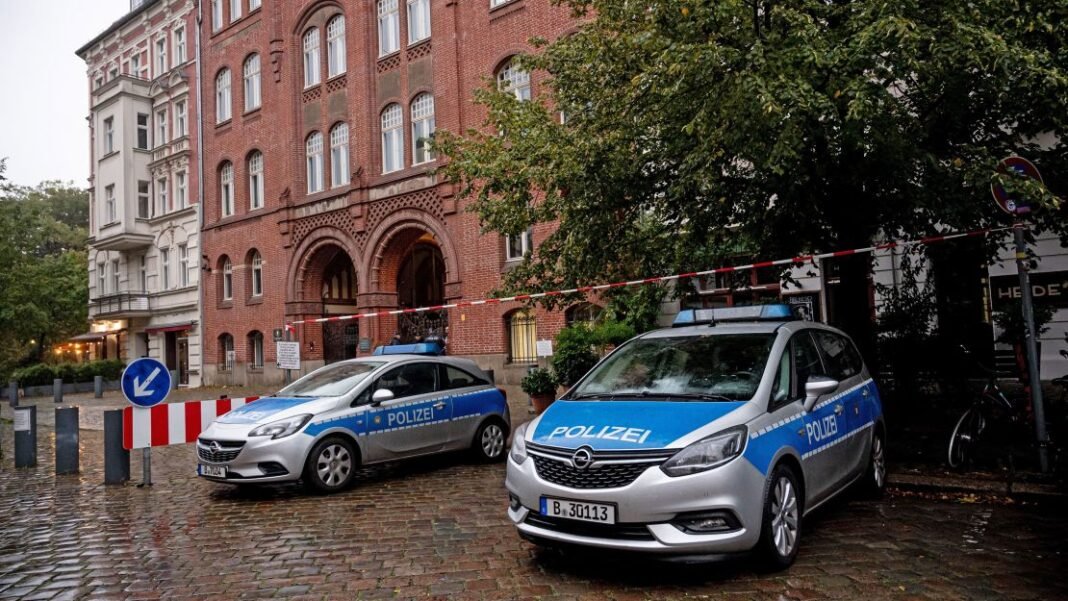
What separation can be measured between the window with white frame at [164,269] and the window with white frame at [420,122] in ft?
56.8

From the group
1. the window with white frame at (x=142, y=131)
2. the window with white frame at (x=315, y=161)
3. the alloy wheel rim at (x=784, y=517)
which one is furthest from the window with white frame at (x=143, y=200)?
the alloy wheel rim at (x=784, y=517)

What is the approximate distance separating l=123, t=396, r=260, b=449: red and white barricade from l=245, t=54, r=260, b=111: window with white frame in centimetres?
2303

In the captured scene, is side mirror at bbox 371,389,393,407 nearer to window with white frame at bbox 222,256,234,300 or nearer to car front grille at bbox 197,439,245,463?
car front grille at bbox 197,439,245,463

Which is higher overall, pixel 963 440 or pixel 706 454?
pixel 706 454

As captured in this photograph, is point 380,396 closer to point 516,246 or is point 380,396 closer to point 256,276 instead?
point 516,246

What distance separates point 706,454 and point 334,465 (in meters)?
4.82

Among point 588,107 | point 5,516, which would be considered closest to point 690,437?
point 588,107

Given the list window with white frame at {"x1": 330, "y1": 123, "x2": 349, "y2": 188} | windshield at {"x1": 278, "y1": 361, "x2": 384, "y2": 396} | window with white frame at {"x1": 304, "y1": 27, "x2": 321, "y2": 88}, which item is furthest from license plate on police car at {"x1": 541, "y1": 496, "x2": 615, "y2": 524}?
window with white frame at {"x1": 304, "y1": 27, "x2": 321, "y2": 88}

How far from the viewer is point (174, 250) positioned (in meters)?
33.8

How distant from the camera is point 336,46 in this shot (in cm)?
2661

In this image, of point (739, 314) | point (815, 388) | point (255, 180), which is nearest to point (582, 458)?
point (815, 388)

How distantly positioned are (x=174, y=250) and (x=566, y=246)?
2957cm

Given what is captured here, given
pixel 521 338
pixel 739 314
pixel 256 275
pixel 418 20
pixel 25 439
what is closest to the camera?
pixel 739 314

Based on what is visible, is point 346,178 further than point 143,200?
No
